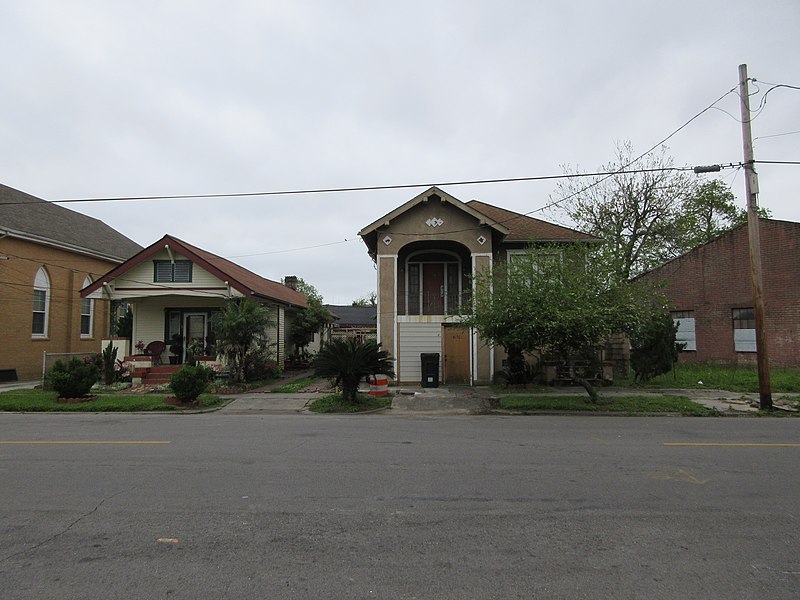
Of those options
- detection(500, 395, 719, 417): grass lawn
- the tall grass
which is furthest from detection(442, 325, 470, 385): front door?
the tall grass

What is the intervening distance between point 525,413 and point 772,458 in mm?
6314

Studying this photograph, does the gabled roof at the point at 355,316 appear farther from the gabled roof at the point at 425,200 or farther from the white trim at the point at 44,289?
the gabled roof at the point at 425,200

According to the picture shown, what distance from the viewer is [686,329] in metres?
25.9

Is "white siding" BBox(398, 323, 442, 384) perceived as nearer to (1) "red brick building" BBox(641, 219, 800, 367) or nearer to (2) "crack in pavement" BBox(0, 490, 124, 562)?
(1) "red brick building" BBox(641, 219, 800, 367)

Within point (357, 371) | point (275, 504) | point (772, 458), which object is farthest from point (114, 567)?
point (357, 371)

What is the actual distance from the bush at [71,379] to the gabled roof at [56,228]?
304 inches

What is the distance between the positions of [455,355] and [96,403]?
11487 mm

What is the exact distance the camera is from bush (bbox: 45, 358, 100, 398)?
15.2 m

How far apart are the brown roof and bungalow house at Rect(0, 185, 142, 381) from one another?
53.5 feet

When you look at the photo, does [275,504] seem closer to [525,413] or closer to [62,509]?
[62,509]

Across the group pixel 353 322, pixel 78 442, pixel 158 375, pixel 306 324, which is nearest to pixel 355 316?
pixel 353 322

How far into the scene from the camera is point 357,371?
1419cm

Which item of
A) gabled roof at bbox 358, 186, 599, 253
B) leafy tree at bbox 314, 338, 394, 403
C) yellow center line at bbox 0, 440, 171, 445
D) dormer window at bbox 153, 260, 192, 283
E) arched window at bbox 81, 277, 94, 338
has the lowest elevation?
yellow center line at bbox 0, 440, 171, 445

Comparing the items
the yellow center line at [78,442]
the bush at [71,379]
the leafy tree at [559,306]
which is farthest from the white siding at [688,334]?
the bush at [71,379]
